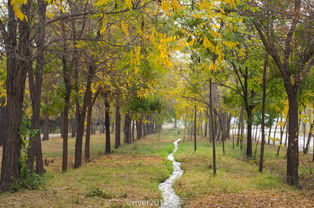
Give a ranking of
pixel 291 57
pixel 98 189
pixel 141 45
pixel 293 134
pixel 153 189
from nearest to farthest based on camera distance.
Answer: pixel 141 45 < pixel 98 189 < pixel 153 189 < pixel 293 134 < pixel 291 57

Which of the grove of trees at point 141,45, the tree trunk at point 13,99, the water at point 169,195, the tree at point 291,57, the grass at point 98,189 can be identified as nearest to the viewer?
the grove of trees at point 141,45

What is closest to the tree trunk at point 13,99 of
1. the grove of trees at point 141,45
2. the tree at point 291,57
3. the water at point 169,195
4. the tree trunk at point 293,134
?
the grove of trees at point 141,45

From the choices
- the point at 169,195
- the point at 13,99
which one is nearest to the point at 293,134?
the point at 169,195

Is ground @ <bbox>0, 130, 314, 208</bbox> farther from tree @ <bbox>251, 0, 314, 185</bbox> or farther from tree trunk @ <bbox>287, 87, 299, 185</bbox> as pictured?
tree @ <bbox>251, 0, 314, 185</bbox>

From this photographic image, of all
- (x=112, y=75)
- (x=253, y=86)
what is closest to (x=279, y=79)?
(x=253, y=86)

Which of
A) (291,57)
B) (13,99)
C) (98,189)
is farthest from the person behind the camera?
(291,57)

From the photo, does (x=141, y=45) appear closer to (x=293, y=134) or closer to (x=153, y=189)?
(x=153, y=189)

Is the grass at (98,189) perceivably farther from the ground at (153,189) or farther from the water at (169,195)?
the water at (169,195)

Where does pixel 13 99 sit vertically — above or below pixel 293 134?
above

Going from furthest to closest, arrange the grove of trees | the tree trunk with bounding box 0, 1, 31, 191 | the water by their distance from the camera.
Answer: the water
the tree trunk with bounding box 0, 1, 31, 191
the grove of trees

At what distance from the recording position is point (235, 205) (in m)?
8.59

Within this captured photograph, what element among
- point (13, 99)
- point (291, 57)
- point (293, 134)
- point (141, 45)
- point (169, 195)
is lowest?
point (169, 195)

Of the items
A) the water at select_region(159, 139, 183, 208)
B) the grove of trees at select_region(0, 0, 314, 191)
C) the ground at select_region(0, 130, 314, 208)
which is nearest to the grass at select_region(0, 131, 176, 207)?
the ground at select_region(0, 130, 314, 208)

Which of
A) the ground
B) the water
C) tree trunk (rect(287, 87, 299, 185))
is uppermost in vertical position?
tree trunk (rect(287, 87, 299, 185))
